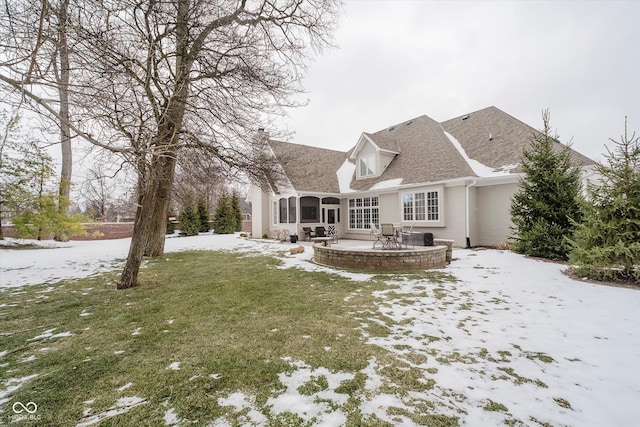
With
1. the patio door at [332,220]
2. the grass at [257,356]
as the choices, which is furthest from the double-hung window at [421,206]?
the grass at [257,356]

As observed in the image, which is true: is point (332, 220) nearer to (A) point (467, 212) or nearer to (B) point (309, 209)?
(B) point (309, 209)

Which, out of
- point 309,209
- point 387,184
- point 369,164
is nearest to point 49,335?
point 309,209

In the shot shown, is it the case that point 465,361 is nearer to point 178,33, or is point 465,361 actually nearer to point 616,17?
point 178,33

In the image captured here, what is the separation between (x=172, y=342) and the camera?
357cm

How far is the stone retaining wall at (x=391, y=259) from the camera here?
7.93 metres

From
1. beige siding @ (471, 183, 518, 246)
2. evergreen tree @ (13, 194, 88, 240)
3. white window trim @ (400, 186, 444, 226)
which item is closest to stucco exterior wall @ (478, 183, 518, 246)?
beige siding @ (471, 183, 518, 246)

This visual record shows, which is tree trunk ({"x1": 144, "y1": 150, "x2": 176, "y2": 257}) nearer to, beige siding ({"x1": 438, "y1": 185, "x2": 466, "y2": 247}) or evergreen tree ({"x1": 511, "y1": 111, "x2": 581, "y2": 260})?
beige siding ({"x1": 438, "y1": 185, "x2": 466, "y2": 247})

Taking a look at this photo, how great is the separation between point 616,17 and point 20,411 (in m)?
18.6

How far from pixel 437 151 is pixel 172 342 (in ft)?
46.4

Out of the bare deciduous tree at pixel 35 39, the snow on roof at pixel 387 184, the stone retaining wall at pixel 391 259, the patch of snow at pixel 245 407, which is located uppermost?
the bare deciduous tree at pixel 35 39

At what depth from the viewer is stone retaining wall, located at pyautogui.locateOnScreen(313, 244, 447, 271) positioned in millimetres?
7926

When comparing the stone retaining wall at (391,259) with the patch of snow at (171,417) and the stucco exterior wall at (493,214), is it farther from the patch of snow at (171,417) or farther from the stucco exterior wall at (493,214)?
the patch of snow at (171,417)

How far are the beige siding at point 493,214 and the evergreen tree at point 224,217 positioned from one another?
2149 centimetres

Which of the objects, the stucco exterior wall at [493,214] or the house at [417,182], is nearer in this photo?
the stucco exterior wall at [493,214]
